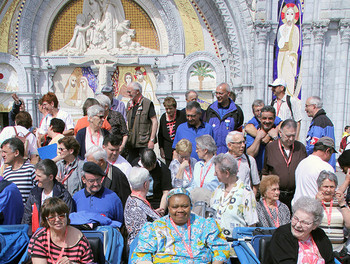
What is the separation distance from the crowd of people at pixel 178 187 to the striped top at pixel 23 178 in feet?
0.04

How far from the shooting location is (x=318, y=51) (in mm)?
9688

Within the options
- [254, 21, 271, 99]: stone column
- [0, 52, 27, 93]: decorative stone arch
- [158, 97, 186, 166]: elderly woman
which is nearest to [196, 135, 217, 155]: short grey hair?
[158, 97, 186, 166]: elderly woman

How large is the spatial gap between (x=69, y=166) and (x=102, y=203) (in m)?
0.95

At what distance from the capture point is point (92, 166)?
3354 millimetres

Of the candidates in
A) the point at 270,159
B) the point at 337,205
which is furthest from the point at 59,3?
the point at 337,205

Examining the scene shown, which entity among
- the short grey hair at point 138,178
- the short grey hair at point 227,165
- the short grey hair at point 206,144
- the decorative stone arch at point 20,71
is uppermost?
the decorative stone arch at point 20,71

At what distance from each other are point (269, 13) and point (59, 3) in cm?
763

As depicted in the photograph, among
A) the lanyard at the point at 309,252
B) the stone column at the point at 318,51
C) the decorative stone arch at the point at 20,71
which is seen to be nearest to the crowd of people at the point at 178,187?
the lanyard at the point at 309,252

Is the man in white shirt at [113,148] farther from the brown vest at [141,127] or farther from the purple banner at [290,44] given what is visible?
the purple banner at [290,44]

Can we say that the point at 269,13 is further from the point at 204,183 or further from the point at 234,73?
the point at 204,183

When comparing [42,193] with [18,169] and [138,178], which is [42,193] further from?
[138,178]

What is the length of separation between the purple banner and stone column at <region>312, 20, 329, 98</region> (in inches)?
19.7

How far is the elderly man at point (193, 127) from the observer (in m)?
5.04

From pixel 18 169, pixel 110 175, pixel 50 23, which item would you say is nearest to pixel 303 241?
pixel 110 175
